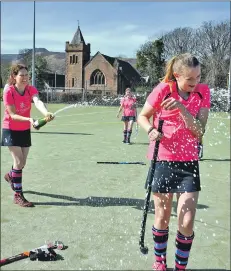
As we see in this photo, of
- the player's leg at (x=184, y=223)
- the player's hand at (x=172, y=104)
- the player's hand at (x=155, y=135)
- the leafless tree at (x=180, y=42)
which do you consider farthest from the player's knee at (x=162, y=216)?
the leafless tree at (x=180, y=42)

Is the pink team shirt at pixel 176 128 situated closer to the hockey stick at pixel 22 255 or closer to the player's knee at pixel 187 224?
the player's knee at pixel 187 224

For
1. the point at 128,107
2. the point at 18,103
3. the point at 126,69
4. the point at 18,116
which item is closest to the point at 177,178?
the point at 18,116

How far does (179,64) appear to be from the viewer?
9.30 ft

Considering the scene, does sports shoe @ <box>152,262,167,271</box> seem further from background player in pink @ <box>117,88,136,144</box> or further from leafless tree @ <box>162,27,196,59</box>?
background player in pink @ <box>117,88,136,144</box>

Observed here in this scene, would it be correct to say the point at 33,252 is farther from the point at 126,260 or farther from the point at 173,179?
the point at 173,179

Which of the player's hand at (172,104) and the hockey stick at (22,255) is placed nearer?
the player's hand at (172,104)

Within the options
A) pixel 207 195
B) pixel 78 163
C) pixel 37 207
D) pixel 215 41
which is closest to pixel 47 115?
pixel 37 207

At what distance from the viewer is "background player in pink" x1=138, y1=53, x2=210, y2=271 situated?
2.88m

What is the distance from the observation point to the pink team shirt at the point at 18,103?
14.8 ft

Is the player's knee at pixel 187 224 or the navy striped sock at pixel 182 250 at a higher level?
the player's knee at pixel 187 224

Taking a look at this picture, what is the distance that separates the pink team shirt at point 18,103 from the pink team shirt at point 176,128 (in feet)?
7.12

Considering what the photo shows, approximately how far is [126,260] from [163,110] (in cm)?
131

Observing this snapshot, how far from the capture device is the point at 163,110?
2934 millimetres

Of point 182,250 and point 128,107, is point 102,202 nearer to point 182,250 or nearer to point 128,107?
point 182,250
